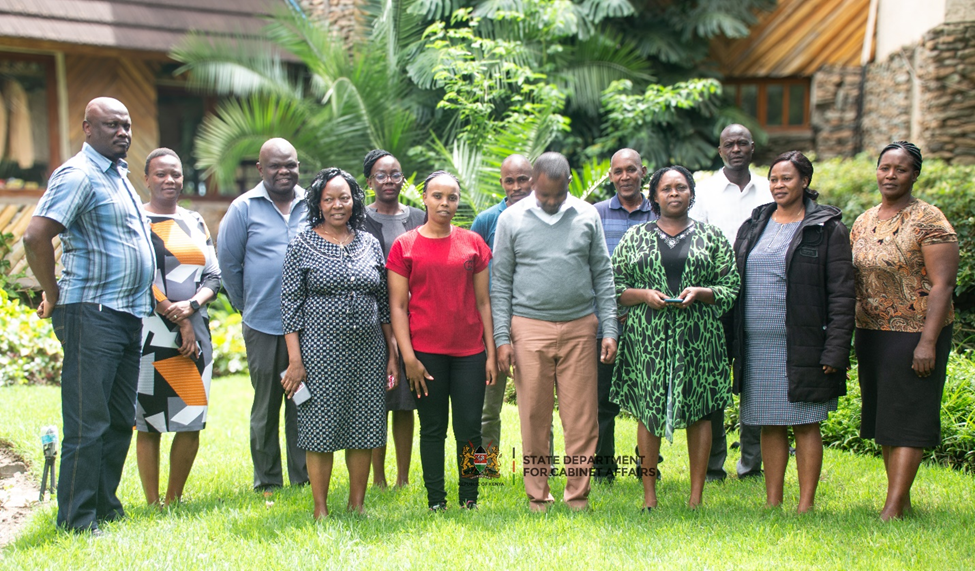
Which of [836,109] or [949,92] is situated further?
[836,109]

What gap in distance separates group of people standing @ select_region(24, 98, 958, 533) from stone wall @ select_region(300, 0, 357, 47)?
33.3 feet

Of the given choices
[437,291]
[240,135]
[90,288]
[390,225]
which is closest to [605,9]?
[240,135]

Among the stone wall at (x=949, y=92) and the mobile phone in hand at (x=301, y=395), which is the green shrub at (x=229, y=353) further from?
the stone wall at (x=949, y=92)

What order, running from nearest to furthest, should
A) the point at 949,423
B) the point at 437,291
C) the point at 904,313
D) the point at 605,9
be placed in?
the point at 904,313
the point at 437,291
the point at 949,423
the point at 605,9

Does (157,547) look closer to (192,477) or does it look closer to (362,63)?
(192,477)

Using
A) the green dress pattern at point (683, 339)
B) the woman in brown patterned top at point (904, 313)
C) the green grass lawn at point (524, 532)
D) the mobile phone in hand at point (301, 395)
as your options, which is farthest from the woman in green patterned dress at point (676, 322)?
the mobile phone in hand at point (301, 395)

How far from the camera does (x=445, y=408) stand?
5012mm

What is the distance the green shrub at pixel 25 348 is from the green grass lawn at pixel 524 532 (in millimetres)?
4579

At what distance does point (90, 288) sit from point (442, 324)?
1983 mm

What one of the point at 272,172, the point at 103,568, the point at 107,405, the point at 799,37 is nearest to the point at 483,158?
the point at 272,172

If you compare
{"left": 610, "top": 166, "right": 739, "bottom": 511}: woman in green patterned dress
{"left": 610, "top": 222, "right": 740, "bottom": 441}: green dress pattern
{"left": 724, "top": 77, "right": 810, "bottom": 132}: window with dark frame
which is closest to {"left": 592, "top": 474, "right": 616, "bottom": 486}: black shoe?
{"left": 610, "top": 166, "right": 739, "bottom": 511}: woman in green patterned dress

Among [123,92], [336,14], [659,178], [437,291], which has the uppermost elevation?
[336,14]

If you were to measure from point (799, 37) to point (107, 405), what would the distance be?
14.9 metres

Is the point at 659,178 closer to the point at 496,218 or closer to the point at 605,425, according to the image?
the point at 496,218
